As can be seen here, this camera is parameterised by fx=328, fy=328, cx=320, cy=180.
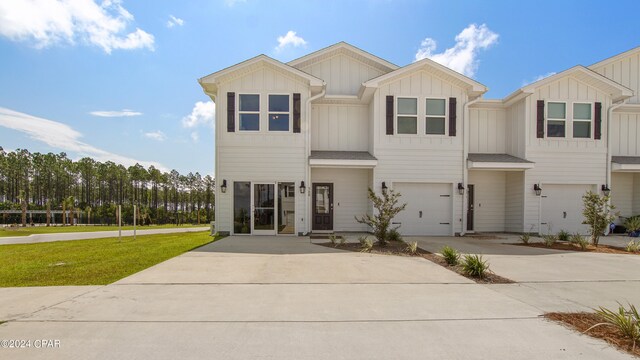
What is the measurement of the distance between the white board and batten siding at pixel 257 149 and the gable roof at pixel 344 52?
215cm

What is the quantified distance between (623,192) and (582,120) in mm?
4298

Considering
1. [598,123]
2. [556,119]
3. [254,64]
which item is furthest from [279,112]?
[598,123]

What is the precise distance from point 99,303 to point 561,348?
5711 mm

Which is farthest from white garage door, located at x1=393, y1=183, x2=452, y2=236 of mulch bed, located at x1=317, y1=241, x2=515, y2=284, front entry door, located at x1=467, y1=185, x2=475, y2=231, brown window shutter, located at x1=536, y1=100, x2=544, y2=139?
brown window shutter, located at x1=536, y1=100, x2=544, y2=139

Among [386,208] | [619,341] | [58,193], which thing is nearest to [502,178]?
[386,208]

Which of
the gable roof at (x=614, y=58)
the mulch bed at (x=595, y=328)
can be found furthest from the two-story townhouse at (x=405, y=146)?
the mulch bed at (x=595, y=328)

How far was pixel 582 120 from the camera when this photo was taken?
46.2 ft

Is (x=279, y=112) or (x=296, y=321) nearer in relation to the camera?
(x=296, y=321)

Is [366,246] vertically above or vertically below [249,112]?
below

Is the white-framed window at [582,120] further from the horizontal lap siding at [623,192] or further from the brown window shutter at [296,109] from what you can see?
the brown window shutter at [296,109]

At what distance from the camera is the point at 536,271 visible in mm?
7039

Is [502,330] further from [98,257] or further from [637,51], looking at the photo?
[637,51]

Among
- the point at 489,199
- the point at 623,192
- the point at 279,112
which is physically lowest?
the point at 489,199

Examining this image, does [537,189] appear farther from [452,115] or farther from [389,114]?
[389,114]
